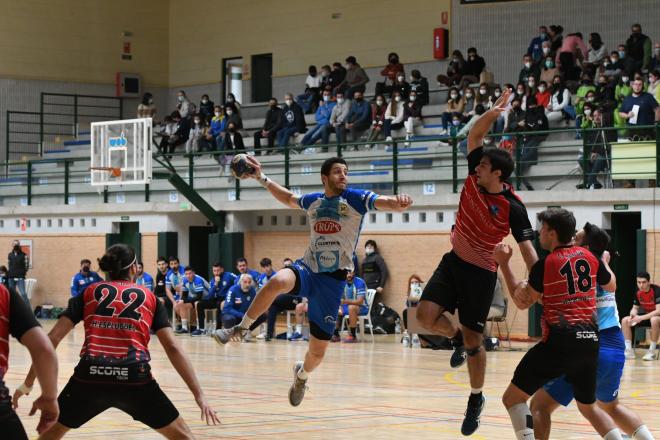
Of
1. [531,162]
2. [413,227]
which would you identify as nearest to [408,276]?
[413,227]

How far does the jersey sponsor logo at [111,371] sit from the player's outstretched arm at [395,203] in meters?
3.90

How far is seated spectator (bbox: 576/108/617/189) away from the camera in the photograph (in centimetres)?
2258

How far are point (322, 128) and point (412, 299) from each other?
6.99 meters

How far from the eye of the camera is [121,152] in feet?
90.3

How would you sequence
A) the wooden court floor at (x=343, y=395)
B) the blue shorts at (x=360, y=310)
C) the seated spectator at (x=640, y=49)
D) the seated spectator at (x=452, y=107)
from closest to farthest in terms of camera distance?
the wooden court floor at (x=343, y=395)
the blue shorts at (x=360, y=310)
the seated spectator at (x=640, y=49)
the seated spectator at (x=452, y=107)

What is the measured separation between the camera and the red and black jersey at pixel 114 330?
7121 millimetres

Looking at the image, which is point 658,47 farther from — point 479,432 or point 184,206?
point 479,432

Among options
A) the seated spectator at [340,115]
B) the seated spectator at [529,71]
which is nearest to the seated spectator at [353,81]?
the seated spectator at [340,115]

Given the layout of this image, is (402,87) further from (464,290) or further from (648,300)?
(464,290)

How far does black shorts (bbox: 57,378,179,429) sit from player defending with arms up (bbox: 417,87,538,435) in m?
3.06

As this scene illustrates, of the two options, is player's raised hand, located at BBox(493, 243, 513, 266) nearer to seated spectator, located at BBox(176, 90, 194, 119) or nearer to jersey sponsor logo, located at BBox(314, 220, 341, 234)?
jersey sponsor logo, located at BBox(314, 220, 341, 234)

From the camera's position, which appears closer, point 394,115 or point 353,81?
point 394,115

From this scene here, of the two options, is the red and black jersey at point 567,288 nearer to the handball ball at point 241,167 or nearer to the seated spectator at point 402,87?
the handball ball at point 241,167

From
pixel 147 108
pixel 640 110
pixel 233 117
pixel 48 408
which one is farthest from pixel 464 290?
pixel 147 108
